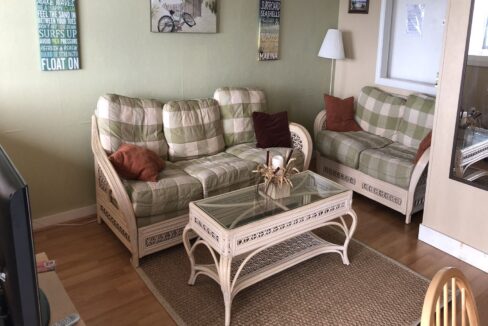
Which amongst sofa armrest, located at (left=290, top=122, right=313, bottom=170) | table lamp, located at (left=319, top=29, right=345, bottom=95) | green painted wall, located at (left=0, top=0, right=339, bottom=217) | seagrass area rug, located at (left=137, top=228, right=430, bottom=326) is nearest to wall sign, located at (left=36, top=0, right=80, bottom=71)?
green painted wall, located at (left=0, top=0, right=339, bottom=217)

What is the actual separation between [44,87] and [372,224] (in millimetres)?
2588

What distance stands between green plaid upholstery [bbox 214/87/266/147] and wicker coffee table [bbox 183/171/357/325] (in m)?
0.91

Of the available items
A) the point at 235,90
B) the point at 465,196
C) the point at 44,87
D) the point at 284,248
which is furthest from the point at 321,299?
the point at 44,87

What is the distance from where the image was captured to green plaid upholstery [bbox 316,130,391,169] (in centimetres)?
386

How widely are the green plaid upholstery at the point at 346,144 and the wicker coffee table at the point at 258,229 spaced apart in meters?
0.95

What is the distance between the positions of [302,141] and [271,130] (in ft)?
0.88

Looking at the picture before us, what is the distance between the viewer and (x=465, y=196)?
9.77 ft

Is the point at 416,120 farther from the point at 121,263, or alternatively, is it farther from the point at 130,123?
the point at 121,263

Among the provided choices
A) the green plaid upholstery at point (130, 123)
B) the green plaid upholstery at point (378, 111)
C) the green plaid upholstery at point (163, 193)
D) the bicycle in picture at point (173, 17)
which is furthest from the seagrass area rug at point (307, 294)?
the bicycle in picture at point (173, 17)

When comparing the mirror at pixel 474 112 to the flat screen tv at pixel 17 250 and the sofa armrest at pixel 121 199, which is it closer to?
the sofa armrest at pixel 121 199

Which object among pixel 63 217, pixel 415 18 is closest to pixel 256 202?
pixel 63 217

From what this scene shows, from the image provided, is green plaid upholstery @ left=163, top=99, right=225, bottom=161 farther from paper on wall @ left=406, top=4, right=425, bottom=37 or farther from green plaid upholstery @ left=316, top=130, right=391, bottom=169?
paper on wall @ left=406, top=4, right=425, bottom=37

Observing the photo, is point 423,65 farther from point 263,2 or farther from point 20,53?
point 20,53

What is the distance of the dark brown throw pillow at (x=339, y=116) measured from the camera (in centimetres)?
429
